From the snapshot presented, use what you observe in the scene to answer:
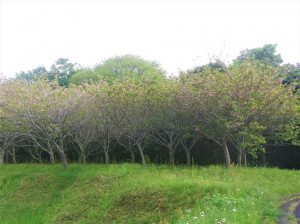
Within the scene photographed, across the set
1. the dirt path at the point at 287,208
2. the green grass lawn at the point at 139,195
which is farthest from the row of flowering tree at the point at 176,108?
A: the dirt path at the point at 287,208

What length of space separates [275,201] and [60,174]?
11.0 meters

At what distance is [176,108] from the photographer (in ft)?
43.6

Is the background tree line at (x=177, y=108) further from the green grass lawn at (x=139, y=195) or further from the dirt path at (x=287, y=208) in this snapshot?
the dirt path at (x=287, y=208)

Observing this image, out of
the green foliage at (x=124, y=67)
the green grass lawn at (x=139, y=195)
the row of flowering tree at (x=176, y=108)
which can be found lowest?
the green grass lawn at (x=139, y=195)

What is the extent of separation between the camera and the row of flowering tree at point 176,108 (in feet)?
38.8

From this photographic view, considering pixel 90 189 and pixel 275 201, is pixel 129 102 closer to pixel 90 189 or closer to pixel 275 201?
pixel 90 189

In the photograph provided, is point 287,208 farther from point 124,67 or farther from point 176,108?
point 124,67

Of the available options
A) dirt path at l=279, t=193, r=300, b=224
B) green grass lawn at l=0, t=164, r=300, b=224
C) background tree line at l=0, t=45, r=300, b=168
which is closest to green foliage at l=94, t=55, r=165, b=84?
background tree line at l=0, t=45, r=300, b=168

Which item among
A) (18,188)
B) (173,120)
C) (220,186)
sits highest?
(173,120)

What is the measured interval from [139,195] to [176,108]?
5.51 metres

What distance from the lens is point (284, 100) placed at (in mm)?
12539

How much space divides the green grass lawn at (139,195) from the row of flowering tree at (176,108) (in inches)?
81.2

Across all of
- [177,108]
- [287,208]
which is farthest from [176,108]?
[287,208]

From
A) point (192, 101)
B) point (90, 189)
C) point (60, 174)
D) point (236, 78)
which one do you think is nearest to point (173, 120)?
point (192, 101)
